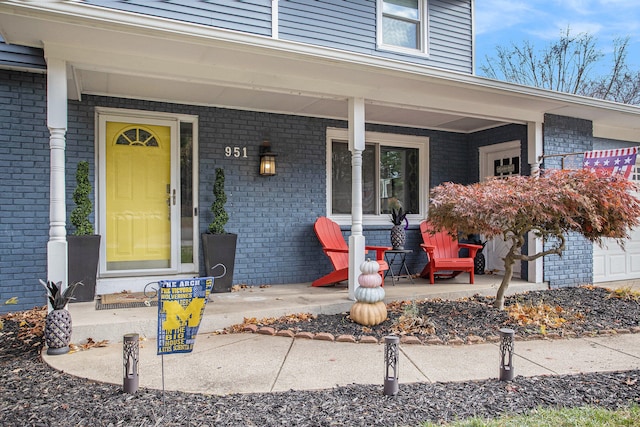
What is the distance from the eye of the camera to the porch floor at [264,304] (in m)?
4.10

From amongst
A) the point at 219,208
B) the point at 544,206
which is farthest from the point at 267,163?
the point at 544,206

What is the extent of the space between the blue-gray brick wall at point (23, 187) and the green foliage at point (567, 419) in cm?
447

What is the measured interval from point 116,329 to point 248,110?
3371mm

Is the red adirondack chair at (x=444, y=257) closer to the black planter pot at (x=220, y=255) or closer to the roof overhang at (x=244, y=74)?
the roof overhang at (x=244, y=74)

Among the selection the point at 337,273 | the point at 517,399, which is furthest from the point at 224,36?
the point at 517,399

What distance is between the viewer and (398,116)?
684cm

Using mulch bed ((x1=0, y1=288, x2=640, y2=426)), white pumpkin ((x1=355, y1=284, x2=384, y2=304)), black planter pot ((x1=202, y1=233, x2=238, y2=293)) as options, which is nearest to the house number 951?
black planter pot ((x1=202, y1=233, x2=238, y2=293))

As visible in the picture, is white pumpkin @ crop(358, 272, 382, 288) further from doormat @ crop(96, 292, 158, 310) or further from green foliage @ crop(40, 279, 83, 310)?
green foliage @ crop(40, 279, 83, 310)

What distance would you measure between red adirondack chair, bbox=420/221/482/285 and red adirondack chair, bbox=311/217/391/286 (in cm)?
73

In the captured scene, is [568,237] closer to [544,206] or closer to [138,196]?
[544,206]

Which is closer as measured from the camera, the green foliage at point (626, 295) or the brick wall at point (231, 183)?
the brick wall at point (231, 183)

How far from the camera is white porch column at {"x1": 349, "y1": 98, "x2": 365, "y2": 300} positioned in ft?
17.0

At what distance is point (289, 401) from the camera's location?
2.82m

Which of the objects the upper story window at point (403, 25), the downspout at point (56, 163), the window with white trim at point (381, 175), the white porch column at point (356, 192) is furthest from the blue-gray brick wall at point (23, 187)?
the upper story window at point (403, 25)
